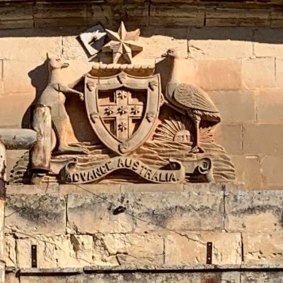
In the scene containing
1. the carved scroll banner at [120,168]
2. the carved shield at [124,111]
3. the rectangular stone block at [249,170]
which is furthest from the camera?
the rectangular stone block at [249,170]

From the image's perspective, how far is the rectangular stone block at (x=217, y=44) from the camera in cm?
2036

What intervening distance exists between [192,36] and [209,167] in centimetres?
144

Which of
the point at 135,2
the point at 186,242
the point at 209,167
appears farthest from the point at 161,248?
the point at 135,2

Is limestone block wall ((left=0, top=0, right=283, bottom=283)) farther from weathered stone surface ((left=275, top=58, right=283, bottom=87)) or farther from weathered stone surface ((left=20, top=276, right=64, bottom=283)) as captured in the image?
weathered stone surface ((left=20, top=276, right=64, bottom=283))

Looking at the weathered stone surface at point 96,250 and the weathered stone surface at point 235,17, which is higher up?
the weathered stone surface at point 235,17

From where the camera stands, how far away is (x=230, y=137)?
66.0ft

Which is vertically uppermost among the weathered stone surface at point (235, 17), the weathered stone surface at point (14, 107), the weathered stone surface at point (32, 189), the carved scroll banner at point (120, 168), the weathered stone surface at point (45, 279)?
the weathered stone surface at point (235, 17)

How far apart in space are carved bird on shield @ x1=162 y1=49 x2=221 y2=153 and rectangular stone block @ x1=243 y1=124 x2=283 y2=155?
0.35 m

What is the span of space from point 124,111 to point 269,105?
1397mm

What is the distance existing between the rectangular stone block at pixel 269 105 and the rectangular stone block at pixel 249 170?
391 millimetres

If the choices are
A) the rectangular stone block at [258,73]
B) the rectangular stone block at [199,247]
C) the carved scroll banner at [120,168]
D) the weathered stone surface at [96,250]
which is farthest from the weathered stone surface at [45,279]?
the rectangular stone block at [258,73]

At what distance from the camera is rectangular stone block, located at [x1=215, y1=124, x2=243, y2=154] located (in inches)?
790

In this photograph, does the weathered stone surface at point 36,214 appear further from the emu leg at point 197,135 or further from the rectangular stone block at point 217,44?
the rectangular stone block at point 217,44

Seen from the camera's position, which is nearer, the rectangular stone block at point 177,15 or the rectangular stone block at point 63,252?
the rectangular stone block at point 63,252
